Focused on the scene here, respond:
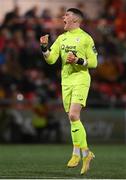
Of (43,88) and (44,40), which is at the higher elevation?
(44,40)

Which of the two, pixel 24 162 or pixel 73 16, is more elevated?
pixel 73 16

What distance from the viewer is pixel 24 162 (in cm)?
1154

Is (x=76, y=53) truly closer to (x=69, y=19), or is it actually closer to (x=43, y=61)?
(x=69, y=19)

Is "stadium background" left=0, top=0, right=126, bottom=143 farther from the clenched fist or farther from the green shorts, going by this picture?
the clenched fist

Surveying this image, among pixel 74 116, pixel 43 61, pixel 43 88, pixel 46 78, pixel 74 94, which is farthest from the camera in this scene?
pixel 43 61

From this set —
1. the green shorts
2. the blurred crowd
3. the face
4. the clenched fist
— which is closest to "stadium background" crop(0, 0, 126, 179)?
the blurred crowd

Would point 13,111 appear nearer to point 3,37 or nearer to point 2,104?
point 2,104

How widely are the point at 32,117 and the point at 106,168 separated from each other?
8547 millimetres

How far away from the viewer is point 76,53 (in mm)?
9586

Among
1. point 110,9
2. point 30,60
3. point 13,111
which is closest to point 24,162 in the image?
point 13,111

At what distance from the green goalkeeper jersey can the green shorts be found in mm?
60

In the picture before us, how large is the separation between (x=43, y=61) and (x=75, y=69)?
10596 millimetres

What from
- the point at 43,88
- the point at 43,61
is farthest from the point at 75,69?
the point at 43,61

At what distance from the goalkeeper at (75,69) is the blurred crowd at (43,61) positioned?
9.21m
